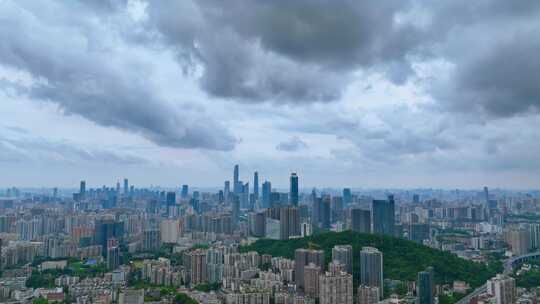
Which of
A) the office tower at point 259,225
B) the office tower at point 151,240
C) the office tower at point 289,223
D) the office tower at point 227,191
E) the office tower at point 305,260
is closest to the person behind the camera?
the office tower at point 305,260

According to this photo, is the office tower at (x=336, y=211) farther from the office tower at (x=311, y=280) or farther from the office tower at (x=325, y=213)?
the office tower at (x=311, y=280)

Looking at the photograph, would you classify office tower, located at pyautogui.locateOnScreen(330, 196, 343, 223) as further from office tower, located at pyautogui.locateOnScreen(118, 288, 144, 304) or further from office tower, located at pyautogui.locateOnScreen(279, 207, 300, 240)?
office tower, located at pyautogui.locateOnScreen(118, 288, 144, 304)

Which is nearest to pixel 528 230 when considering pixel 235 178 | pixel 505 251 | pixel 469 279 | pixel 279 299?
pixel 505 251

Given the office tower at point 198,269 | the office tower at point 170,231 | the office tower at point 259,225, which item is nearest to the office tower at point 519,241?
the office tower at point 259,225

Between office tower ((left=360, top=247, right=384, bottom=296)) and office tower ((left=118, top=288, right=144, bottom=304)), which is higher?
office tower ((left=360, top=247, right=384, bottom=296))

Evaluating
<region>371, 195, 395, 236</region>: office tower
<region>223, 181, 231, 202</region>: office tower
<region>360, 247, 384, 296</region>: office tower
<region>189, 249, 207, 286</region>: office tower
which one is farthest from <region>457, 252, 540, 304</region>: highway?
<region>223, 181, 231, 202</region>: office tower

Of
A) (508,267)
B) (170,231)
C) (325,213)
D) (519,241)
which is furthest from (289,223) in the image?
(519,241)

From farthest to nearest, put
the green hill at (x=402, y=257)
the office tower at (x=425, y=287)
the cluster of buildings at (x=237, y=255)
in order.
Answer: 1. the green hill at (x=402, y=257)
2. the cluster of buildings at (x=237, y=255)
3. the office tower at (x=425, y=287)

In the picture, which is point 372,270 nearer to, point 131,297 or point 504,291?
point 504,291
